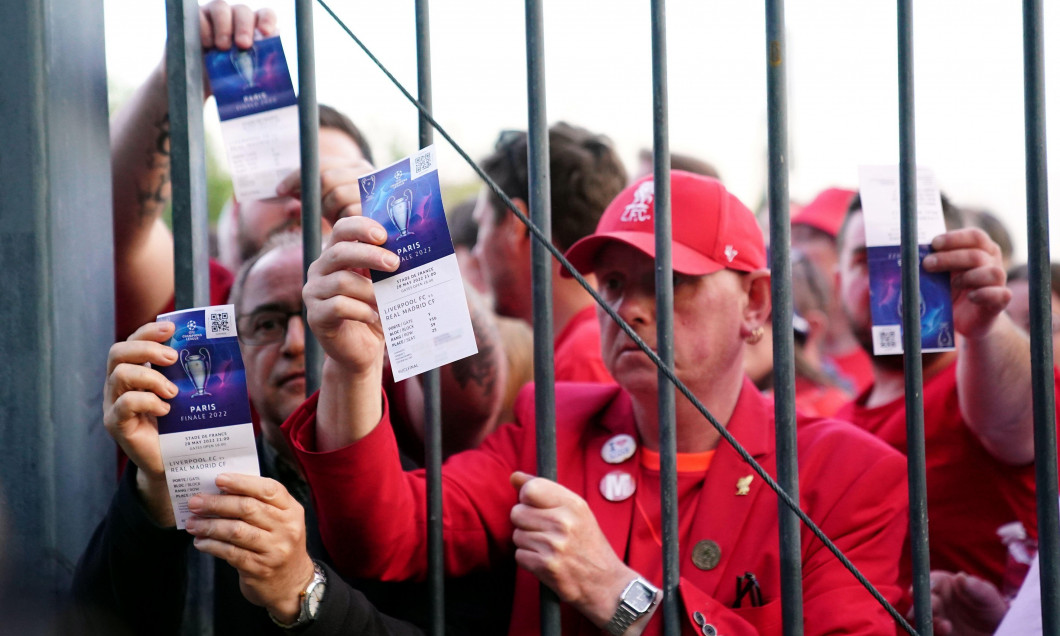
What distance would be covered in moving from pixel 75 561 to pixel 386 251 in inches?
26.7

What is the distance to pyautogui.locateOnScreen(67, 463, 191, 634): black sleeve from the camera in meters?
1.44

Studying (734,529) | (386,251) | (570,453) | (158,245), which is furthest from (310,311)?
(158,245)

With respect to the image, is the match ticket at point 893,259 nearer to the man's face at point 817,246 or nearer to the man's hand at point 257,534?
the man's hand at point 257,534

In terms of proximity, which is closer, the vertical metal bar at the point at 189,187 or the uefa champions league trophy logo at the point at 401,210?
the uefa champions league trophy logo at the point at 401,210

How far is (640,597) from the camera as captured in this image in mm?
1508

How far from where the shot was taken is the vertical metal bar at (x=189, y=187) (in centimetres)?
150

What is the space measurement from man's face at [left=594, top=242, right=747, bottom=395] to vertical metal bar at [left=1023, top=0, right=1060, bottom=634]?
710mm

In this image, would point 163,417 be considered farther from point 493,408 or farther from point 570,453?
point 493,408

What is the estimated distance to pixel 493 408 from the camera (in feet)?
7.55

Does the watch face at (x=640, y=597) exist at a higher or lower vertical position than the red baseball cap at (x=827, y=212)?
lower

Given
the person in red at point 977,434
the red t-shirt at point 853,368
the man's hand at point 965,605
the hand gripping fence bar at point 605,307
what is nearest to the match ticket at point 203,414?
the hand gripping fence bar at point 605,307

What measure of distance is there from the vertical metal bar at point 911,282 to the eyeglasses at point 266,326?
140 centimetres

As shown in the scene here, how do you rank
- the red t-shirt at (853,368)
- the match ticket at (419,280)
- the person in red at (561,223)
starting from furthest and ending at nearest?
the red t-shirt at (853,368), the person in red at (561,223), the match ticket at (419,280)

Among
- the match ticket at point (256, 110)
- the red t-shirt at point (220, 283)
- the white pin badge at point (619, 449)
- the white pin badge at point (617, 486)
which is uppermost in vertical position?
the match ticket at point (256, 110)
